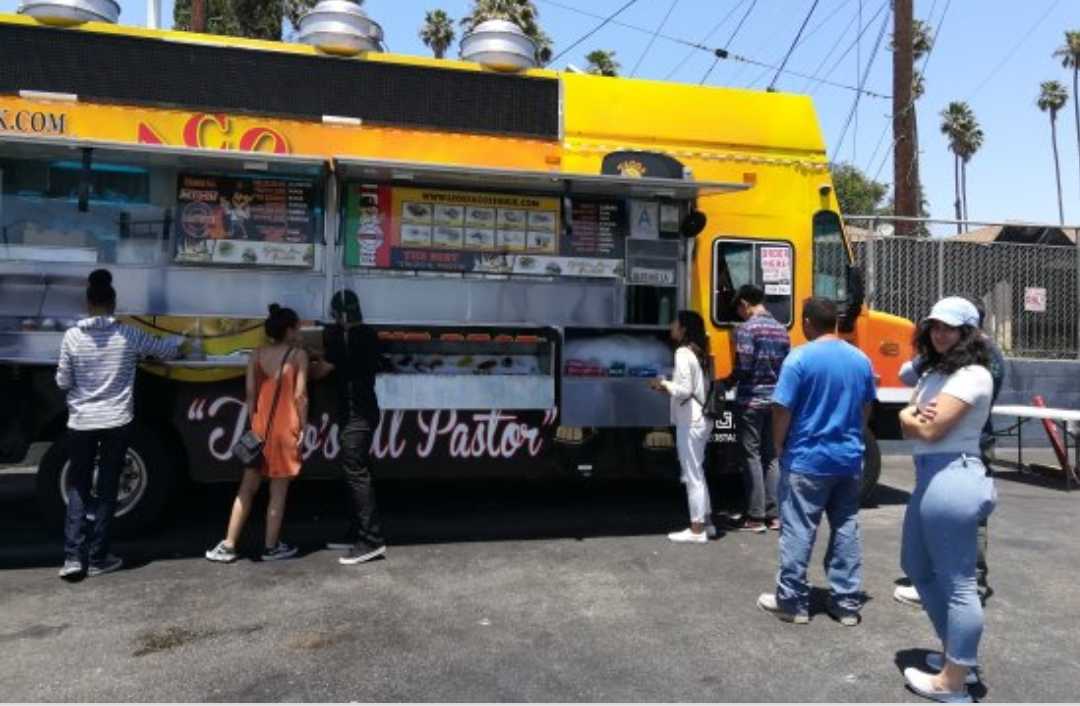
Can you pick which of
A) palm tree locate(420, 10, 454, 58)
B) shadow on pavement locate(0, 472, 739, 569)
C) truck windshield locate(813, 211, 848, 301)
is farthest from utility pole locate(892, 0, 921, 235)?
palm tree locate(420, 10, 454, 58)

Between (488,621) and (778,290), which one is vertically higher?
(778,290)

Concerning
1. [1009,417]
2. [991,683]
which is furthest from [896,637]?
[1009,417]

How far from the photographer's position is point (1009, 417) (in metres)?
11.6

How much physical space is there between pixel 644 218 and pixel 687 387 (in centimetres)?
141

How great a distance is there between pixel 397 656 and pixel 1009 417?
1034cm

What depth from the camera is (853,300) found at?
22.2 feet

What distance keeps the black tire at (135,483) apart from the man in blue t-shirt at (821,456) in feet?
13.3

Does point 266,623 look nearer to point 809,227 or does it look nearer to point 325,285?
point 325,285

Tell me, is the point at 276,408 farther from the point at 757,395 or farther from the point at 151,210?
the point at 757,395

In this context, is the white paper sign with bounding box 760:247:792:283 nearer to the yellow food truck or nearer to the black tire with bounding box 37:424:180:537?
the yellow food truck

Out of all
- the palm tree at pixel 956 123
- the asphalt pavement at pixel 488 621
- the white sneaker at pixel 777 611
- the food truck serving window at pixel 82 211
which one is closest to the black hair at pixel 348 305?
the food truck serving window at pixel 82 211

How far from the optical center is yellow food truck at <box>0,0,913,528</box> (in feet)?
18.8

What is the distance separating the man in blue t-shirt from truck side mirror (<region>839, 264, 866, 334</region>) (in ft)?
7.49

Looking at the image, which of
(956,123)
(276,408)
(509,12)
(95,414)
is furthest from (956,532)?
(956,123)
